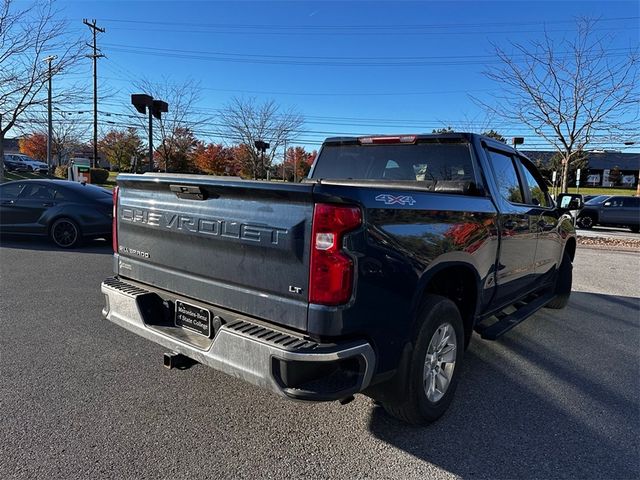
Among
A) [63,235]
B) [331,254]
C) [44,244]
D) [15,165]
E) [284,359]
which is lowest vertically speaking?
[44,244]

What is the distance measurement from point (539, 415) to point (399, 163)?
2.31 metres

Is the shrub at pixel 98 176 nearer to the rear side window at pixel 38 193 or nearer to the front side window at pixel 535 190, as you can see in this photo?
the rear side window at pixel 38 193

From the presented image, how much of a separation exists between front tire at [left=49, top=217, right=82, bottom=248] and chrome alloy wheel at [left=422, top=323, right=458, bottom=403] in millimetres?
8706

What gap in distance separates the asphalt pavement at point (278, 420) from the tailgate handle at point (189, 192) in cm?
143

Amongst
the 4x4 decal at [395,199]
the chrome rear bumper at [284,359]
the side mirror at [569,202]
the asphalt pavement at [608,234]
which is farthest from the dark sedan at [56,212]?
the asphalt pavement at [608,234]

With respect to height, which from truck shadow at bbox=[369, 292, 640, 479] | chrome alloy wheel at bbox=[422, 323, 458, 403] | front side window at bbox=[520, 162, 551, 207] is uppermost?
front side window at bbox=[520, 162, 551, 207]

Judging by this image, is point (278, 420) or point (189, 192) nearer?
point (189, 192)

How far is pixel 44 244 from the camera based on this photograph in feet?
32.9

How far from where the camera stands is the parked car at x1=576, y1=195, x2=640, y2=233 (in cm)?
2177

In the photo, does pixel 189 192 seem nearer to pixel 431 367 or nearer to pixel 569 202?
pixel 431 367

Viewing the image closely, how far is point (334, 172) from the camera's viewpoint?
183 inches

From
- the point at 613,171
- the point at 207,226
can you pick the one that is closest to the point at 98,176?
the point at 207,226

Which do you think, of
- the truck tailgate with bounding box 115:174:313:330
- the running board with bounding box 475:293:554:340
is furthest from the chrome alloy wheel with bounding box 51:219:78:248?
the running board with bounding box 475:293:554:340

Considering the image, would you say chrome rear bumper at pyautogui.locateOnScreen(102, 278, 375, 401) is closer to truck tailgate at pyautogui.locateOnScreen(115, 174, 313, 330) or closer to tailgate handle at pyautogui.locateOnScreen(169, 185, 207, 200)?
truck tailgate at pyautogui.locateOnScreen(115, 174, 313, 330)
